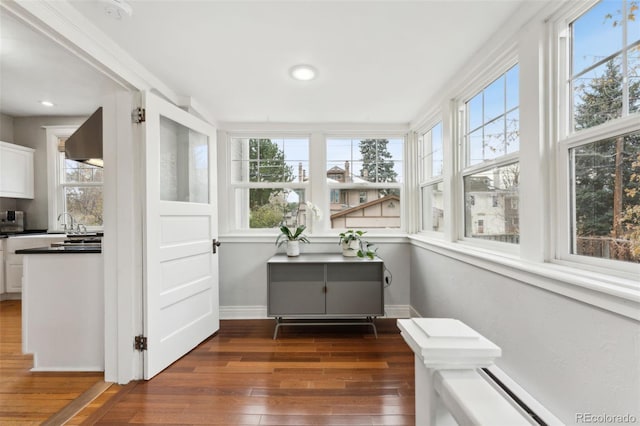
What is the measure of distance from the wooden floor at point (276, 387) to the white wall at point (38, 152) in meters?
3.46

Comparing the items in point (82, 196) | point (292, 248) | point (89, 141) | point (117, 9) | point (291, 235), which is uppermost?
point (117, 9)

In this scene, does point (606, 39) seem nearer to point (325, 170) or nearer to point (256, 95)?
point (256, 95)

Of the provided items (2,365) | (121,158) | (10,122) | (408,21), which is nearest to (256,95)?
(121,158)

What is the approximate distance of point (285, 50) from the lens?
6.29 ft

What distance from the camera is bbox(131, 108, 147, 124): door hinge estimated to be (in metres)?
2.09

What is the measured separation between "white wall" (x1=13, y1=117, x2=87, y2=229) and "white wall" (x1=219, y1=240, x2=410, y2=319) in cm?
291

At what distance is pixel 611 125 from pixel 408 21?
1.09m

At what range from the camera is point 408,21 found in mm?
1639

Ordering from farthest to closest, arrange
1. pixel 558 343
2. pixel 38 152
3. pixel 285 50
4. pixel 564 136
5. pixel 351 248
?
1. pixel 38 152
2. pixel 351 248
3. pixel 285 50
4. pixel 564 136
5. pixel 558 343

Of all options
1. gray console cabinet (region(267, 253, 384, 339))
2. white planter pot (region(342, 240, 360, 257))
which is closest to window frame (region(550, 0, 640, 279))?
gray console cabinet (region(267, 253, 384, 339))

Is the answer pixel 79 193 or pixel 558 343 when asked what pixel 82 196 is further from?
pixel 558 343

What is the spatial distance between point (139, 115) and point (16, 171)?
10.7 feet

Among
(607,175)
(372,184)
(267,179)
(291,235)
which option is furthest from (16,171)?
(607,175)

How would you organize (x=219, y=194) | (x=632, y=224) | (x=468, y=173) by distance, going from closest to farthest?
1. (x=632, y=224)
2. (x=468, y=173)
3. (x=219, y=194)
